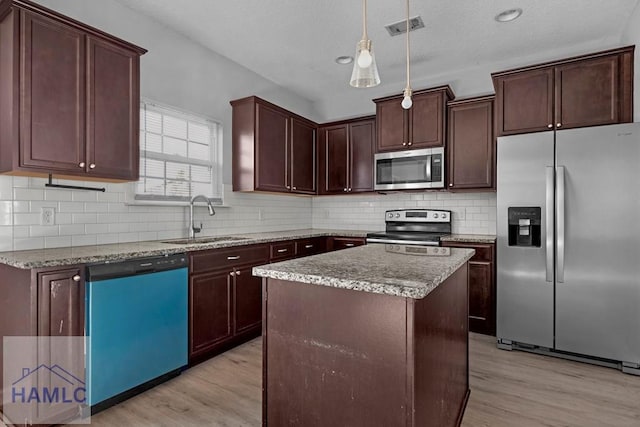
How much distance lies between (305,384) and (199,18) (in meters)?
2.93

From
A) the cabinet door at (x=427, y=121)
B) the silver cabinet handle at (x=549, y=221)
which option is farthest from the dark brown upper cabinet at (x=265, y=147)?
the silver cabinet handle at (x=549, y=221)

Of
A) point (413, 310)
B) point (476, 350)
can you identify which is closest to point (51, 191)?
point (413, 310)

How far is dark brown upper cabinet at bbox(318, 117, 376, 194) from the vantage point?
4.35 meters

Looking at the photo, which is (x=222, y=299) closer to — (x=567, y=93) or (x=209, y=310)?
(x=209, y=310)

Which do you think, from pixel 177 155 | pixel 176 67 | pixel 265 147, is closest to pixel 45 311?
pixel 177 155

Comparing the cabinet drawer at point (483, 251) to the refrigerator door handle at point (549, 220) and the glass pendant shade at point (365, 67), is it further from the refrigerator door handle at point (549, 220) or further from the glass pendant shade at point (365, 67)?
the glass pendant shade at point (365, 67)

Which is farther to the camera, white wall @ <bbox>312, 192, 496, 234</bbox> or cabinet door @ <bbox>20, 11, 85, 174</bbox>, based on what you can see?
white wall @ <bbox>312, 192, 496, 234</bbox>

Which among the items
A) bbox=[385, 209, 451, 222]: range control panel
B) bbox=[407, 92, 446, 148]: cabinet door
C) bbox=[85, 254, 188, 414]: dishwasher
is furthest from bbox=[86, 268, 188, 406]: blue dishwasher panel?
bbox=[407, 92, 446, 148]: cabinet door

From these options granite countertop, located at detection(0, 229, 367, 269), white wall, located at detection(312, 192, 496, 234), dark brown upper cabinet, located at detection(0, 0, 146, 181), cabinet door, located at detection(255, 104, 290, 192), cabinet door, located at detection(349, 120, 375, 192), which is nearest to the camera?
granite countertop, located at detection(0, 229, 367, 269)

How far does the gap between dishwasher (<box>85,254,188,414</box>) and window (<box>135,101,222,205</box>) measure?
0.91 meters

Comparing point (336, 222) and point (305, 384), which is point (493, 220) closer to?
point (336, 222)

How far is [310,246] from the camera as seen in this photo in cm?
398

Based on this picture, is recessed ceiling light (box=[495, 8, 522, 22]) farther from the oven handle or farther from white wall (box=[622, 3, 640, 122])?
the oven handle

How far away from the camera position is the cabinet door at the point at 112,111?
2.21 metres
